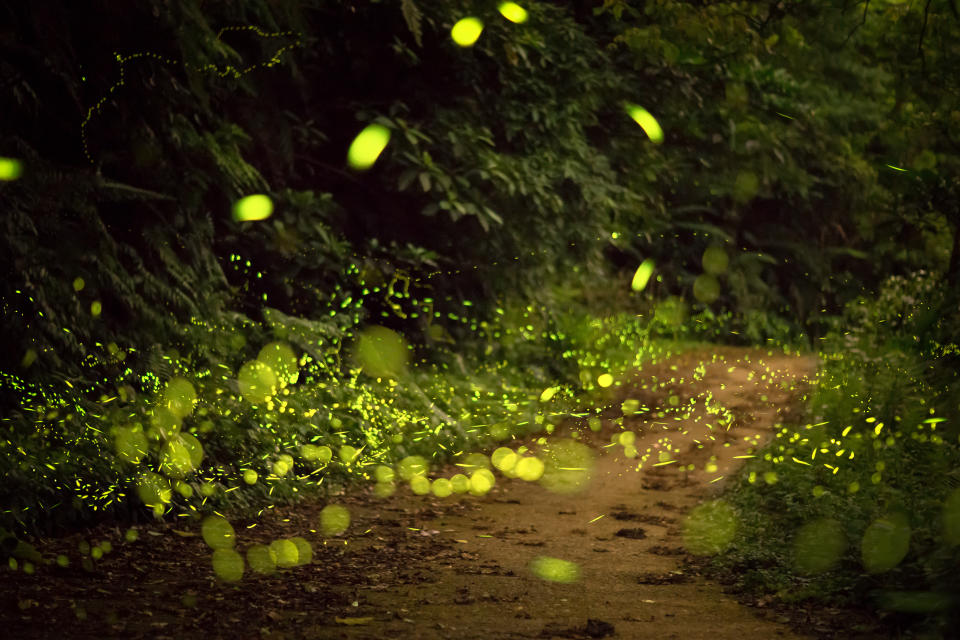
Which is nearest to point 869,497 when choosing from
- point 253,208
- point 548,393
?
point 548,393

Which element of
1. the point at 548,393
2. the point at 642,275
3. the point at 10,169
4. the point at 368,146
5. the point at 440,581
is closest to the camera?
the point at 440,581

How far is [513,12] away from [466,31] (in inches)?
30.0

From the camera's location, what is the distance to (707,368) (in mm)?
13719

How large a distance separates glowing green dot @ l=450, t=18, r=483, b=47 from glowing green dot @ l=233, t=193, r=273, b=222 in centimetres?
295

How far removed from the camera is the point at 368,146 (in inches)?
436

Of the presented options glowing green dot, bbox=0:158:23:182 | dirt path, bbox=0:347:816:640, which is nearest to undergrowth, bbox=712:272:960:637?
dirt path, bbox=0:347:816:640

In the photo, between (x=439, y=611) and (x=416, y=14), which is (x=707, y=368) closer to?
(x=416, y=14)

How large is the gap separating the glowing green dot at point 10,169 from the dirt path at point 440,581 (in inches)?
103

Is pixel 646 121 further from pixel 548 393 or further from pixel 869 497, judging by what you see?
pixel 869 497

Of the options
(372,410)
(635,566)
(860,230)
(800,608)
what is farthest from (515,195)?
(860,230)

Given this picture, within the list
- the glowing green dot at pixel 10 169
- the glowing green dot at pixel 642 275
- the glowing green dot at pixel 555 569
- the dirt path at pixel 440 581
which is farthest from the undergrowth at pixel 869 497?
the glowing green dot at pixel 642 275

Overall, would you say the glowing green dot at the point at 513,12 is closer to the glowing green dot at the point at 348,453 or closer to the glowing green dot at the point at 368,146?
the glowing green dot at the point at 368,146

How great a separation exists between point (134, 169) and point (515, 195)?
5008 mm

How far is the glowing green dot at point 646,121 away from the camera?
45.8 feet
